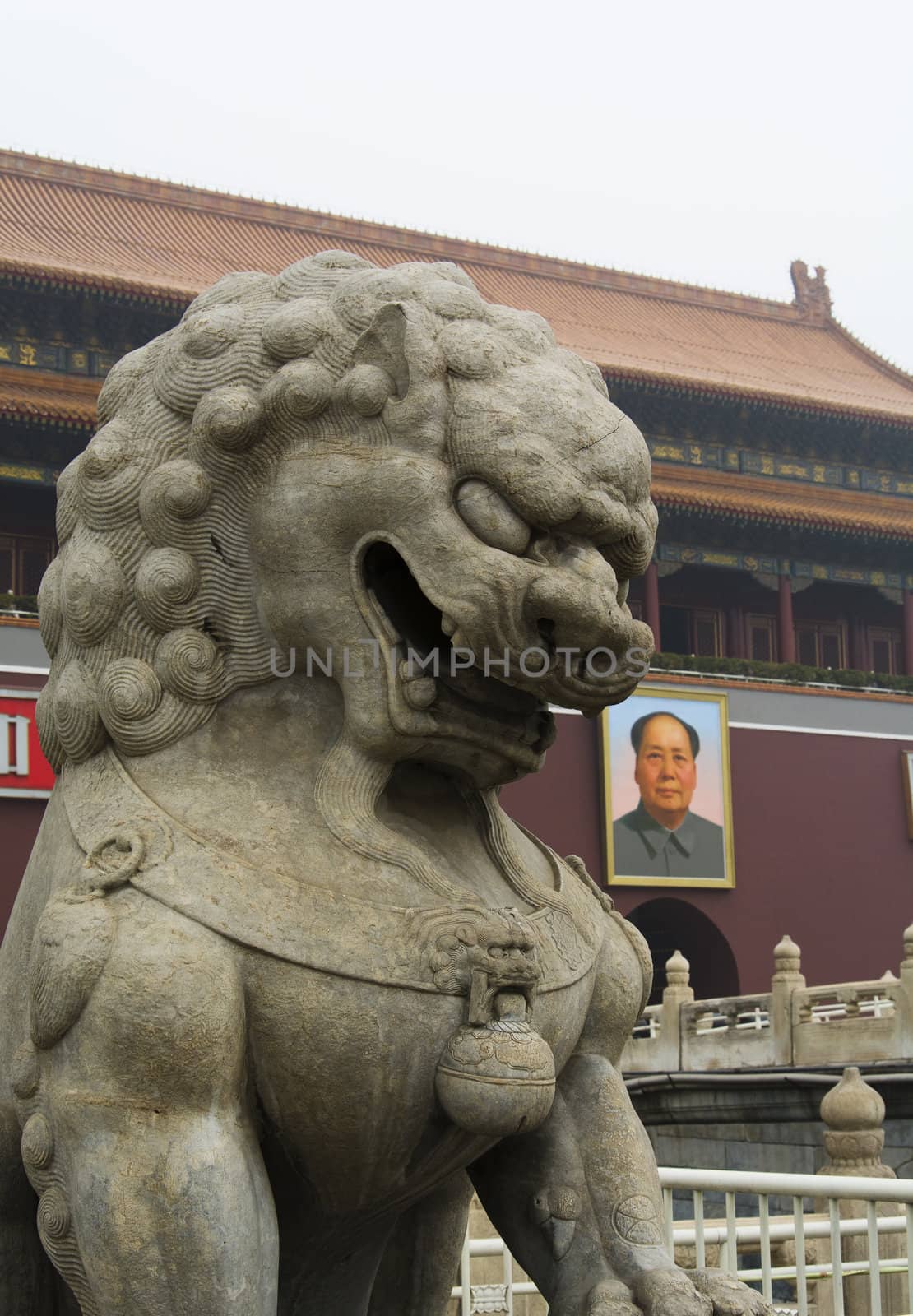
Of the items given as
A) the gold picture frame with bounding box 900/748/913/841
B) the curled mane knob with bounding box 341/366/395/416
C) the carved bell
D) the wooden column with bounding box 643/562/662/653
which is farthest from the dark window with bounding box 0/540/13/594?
the carved bell

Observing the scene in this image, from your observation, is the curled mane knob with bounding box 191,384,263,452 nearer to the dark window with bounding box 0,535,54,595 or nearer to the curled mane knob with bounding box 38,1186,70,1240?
the curled mane knob with bounding box 38,1186,70,1240

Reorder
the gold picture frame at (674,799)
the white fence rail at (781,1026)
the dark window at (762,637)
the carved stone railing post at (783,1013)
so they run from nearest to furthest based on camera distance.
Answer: the white fence rail at (781,1026) < the carved stone railing post at (783,1013) < the gold picture frame at (674,799) < the dark window at (762,637)

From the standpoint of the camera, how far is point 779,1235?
4.70 m

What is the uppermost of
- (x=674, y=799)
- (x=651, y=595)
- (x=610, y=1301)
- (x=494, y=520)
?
(x=651, y=595)

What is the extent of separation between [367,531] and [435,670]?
225 millimetres

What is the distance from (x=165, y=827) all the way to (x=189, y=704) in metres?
0.21

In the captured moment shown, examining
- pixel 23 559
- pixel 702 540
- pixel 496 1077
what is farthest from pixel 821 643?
pixel 496 1077

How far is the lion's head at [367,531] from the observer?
2.30 meters

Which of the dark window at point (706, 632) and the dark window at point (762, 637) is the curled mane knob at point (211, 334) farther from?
the dark window at point (762, 637)

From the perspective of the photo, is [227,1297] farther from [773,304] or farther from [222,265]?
[773,304]

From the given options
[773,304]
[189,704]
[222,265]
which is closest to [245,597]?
[189,704]

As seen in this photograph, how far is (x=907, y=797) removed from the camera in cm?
1853

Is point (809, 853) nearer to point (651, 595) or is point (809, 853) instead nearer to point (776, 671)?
point (776, 671)

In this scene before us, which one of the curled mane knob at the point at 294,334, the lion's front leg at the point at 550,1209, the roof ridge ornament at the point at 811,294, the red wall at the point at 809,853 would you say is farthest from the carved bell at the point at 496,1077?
the roof ridge ornament at the point at 811,294
